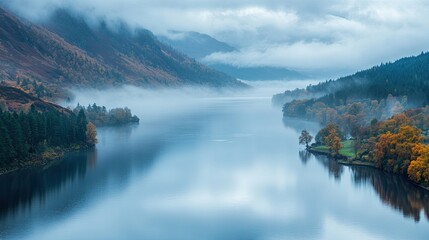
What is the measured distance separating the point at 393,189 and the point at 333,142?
24077 millimetres

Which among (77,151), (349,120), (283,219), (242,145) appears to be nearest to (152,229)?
(283,219)

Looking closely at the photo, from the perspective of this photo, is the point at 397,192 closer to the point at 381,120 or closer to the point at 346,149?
the point at 346,149

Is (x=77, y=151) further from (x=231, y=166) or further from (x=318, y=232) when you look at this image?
(x=318, y=232)

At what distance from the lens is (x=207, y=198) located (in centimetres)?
5978

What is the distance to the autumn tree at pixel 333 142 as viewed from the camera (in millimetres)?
83188

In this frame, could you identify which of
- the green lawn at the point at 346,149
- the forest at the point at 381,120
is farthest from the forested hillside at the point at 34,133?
the forest at the point at 381,120

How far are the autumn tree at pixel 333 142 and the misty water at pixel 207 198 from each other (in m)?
2.96

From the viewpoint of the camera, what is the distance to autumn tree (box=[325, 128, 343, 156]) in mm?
83188

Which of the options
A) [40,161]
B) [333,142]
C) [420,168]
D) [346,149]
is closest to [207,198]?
[420,168]

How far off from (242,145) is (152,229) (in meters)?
54.3

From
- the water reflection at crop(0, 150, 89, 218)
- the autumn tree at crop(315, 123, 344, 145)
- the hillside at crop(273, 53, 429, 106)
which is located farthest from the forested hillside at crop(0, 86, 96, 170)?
the hillside at crop(273, 53, 429, 106)

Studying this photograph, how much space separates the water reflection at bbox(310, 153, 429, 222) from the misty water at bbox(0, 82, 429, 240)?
10cm

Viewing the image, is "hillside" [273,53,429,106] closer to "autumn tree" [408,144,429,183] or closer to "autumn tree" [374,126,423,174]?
"autumn tree" [374,126,423,174]

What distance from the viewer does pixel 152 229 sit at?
4859cm
